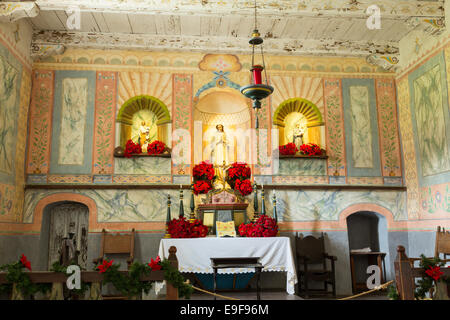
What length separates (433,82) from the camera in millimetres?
8172

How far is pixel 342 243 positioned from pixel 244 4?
5.45 metres

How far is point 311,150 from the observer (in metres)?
9.04

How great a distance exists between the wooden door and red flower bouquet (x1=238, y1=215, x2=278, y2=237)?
3474 millimetres

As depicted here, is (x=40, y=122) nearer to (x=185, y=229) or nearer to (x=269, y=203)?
(x=185, y=229)

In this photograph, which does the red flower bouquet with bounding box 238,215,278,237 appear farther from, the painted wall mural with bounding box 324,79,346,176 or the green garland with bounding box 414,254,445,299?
the green garland with bounding box 414,254,445,299

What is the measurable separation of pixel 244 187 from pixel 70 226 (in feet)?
12.8

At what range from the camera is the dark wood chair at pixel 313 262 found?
811 centimetres

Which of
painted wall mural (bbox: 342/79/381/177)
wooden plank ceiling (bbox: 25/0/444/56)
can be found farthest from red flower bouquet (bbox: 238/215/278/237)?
wooden plank ceiling (bbox: 25/0/444/56)

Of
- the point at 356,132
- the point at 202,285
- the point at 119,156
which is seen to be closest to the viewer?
the point at 202,285
